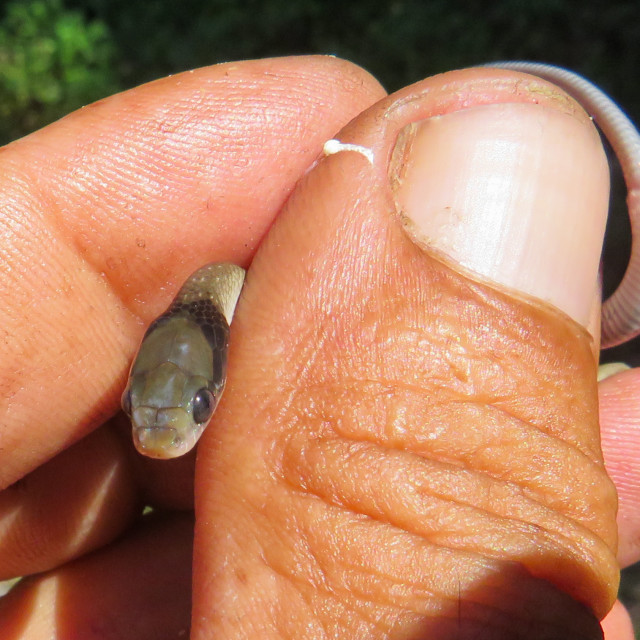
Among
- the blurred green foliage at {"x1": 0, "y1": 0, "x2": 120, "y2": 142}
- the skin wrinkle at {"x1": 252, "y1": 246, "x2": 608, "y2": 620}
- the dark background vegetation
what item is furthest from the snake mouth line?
the blurred green foliage at {"x1": 0, "y1": 0, "x2": 120, "y2": 142}

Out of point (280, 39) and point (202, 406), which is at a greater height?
point (280, 39)

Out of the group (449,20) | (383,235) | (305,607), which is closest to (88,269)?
(383,235)

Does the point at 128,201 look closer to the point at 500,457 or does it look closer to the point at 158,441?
the point at 158,441

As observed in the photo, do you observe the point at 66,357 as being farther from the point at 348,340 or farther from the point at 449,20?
the point at 449,20

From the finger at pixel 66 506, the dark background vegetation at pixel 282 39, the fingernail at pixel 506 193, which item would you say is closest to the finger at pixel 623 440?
the fingernail at pixel 506 193

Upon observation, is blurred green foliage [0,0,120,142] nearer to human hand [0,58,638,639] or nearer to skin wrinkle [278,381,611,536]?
human hand [0,58,638,639]

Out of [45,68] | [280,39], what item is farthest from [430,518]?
[45,68]
